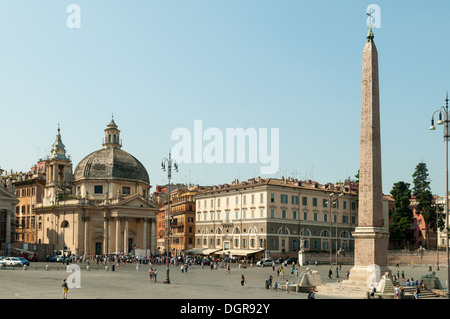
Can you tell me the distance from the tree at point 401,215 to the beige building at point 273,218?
17.9 feet

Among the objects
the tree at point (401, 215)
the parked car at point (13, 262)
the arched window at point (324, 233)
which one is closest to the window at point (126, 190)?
the arched window at point (324, 233)

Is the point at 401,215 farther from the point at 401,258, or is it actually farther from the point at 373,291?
the point at 373,291

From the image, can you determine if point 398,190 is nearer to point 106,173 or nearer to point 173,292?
point 106,173

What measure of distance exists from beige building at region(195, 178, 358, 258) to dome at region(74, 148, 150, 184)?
414 inches

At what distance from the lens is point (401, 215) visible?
78.7 metres

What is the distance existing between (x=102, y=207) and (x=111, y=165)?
588cm

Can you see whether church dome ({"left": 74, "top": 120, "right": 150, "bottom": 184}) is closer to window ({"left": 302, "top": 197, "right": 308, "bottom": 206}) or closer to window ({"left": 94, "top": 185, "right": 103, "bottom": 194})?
window ({"left": 94, "top": 185, "right": 103, "bottom": 194})

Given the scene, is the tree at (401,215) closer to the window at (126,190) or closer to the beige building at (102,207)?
the beige building at (102,207)

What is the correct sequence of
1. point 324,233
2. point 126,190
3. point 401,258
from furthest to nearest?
point 126,190, point 324,233, point 401,258

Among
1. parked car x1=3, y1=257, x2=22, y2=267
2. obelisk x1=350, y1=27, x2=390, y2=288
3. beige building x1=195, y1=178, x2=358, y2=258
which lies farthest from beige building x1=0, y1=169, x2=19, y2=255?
obelisk x1=350, y1=27, x2=390, y2=288

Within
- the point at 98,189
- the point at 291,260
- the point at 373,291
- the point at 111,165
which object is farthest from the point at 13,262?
the point at 373,291

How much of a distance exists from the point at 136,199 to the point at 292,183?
2095 cm

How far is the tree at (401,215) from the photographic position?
77.9 m

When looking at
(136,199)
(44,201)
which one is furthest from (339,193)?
(44,201)
